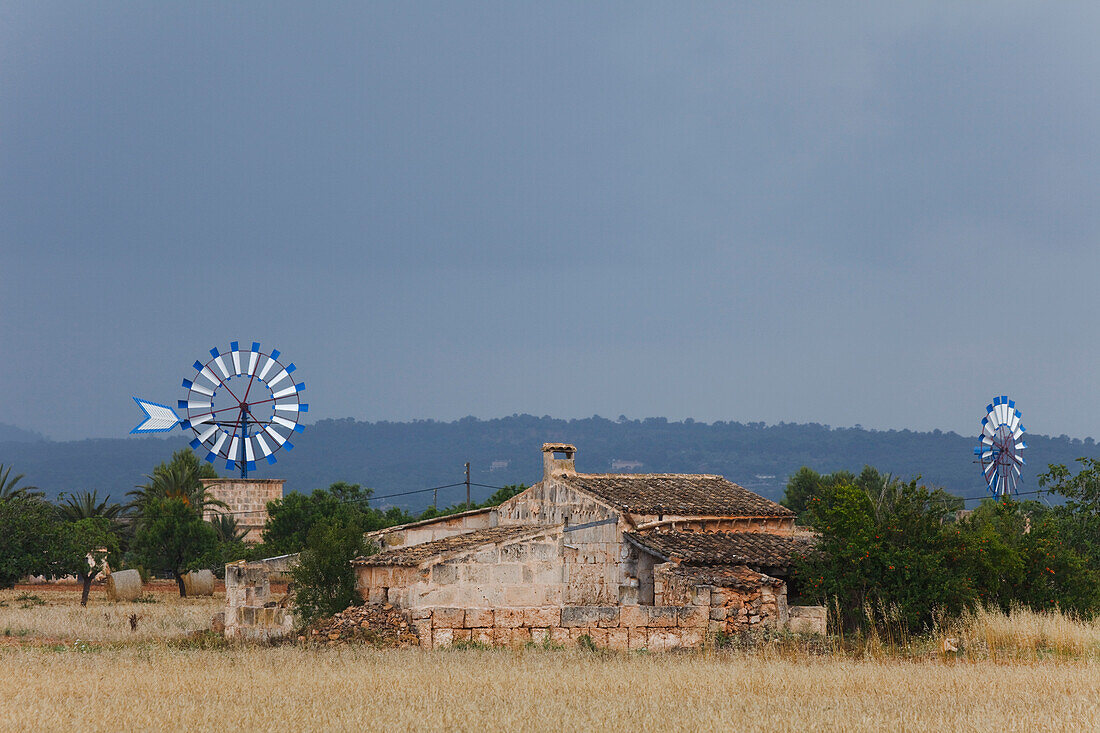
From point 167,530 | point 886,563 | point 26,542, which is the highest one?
point 167,530

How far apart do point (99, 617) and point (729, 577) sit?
18.1 m

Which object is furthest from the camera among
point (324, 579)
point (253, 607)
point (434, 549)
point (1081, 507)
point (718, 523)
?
point (1081, 507)

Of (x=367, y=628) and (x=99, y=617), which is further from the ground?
(x=367, y=628)


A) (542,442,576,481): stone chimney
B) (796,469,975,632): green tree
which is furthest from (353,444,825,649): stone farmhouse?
(796,469,975,632): green tree

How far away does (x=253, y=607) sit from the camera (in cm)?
2566

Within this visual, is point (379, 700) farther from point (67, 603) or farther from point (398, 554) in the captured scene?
point (67, 603)

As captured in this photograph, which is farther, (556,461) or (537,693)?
(556,461)

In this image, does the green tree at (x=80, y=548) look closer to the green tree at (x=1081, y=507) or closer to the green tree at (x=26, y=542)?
the green tree at (x=26, y=542)

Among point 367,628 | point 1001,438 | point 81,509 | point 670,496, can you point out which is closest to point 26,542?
point 367,628

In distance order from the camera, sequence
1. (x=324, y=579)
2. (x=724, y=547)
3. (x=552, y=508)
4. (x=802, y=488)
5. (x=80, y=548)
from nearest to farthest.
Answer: (x=324, y=579), (x=724, y=547), (x=552, y=508), (x=80, y=548), (x=802, y=488)

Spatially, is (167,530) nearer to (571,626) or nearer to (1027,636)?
(571,626)

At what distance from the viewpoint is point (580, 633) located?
21312 millimetres

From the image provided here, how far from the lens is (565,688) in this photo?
13.9 m

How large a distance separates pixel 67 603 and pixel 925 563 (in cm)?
2956
